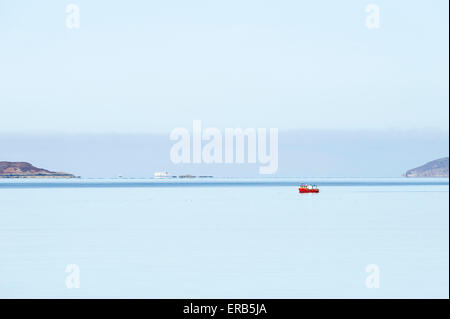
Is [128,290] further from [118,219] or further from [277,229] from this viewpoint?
[118,219]

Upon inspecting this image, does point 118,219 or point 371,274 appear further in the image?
point 118,219

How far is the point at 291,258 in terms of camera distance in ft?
75.7

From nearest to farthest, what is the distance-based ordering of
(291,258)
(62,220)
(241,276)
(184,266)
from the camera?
(241,276), (184,266), (291,258), (62,220)

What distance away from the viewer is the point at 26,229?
34.3 metres

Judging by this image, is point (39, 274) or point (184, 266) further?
point (184, 266)

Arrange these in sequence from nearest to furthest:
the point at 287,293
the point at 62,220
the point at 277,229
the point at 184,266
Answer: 1. the point at 287,293
2. the point at 184,266
3. the point at 277,229
4. the point at 62,220

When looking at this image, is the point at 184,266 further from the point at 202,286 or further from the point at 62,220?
the point at 62,220

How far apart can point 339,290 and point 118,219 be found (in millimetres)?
25305
